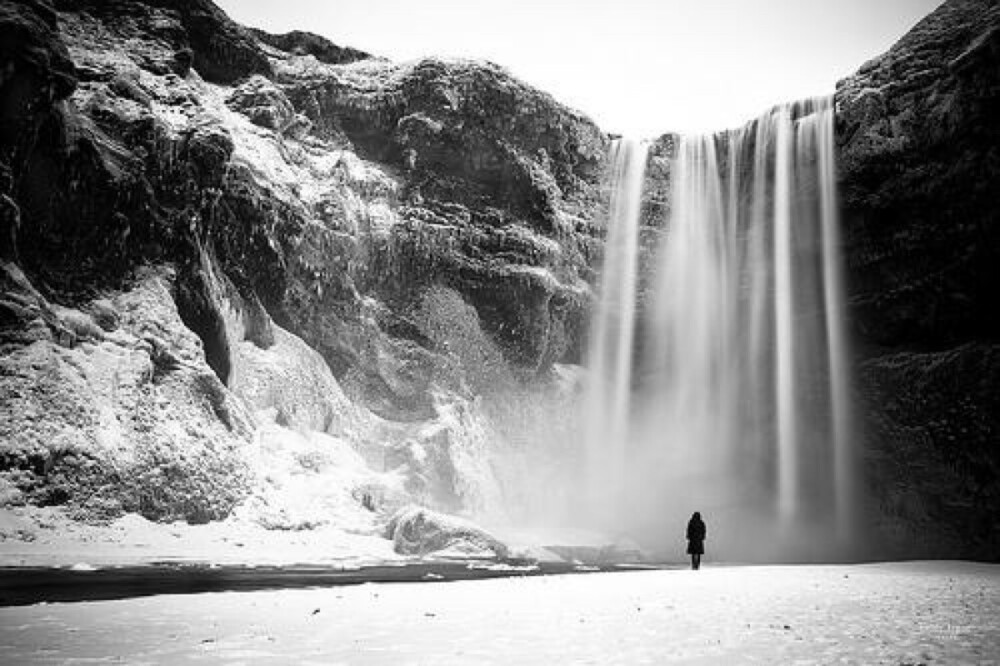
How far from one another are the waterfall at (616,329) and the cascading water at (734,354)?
0.25 feet

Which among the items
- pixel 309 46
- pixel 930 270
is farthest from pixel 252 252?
pixel 930 270

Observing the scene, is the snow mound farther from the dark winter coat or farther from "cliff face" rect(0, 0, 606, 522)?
the dark winter coat

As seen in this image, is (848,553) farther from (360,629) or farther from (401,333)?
(360,629)

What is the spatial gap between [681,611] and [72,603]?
7.33 meters

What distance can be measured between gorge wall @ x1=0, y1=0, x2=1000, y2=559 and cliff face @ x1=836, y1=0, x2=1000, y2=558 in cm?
11

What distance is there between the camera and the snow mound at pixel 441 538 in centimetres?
2197

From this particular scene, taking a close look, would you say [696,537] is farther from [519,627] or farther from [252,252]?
[252,252]

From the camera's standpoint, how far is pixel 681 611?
8.58 meters

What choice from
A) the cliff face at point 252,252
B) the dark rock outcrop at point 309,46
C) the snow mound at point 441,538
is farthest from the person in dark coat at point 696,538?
the dark rock outcrop at point 309,46

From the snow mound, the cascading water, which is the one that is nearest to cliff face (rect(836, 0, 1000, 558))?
the cascading water

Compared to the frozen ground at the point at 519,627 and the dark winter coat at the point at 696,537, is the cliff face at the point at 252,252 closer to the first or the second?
the dark winter coat at the point at 696,537

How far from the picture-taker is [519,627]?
280 inches

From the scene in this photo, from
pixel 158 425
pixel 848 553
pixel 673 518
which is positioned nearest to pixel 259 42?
pixel 158 425

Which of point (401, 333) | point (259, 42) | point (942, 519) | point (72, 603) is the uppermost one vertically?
point (259, 42)
